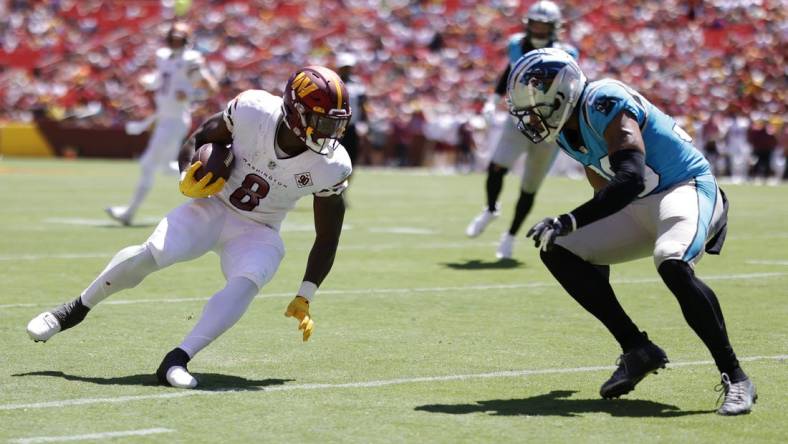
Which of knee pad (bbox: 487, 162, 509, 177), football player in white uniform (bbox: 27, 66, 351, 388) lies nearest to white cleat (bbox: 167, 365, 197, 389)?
football player in white uniform (bbox: 27, 66, 351, 388)

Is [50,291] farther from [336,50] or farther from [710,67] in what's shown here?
[336,50]

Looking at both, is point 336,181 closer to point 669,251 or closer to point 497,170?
point 669,251

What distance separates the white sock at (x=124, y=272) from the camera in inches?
239

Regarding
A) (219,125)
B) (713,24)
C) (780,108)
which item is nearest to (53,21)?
(713,24)

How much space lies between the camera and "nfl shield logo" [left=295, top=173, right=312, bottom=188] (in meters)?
6.00

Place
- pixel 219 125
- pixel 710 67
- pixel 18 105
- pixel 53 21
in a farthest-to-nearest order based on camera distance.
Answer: pixel 53 21 → pixel 18 105 → pixel 710 67 → pixel 219 125

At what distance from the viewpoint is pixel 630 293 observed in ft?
30.1

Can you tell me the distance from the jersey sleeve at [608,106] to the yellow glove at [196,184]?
1694 mm

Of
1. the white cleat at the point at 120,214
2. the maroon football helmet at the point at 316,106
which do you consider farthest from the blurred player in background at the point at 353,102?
the maroon football helmet at the point at 316,106

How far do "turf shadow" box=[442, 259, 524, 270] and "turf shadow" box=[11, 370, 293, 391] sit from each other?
484 centimetres

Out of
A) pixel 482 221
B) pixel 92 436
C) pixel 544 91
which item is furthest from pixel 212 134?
pixel 482 221

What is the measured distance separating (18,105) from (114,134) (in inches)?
228

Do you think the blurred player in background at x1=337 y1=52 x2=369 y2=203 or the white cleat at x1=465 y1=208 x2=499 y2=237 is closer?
the white cleat at x1=465 y1=208 x2=499 y2=237

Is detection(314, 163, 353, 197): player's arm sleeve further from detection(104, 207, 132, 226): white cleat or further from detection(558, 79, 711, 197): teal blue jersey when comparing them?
detection(104, 207, 132, 226): white cleat
